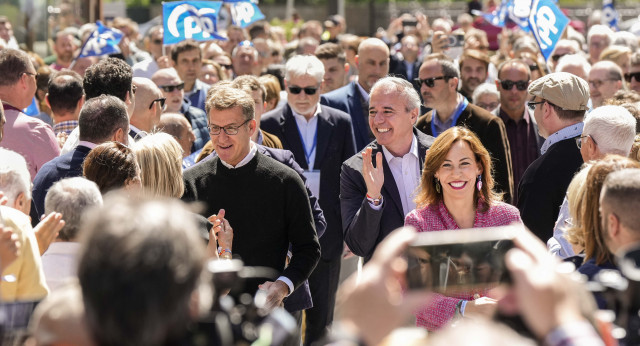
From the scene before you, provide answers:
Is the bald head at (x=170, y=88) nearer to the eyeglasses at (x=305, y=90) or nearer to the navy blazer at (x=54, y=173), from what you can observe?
the eyeglasses at (x=305, y=90)

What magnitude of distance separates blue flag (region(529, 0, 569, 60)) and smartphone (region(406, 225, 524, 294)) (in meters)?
7.04

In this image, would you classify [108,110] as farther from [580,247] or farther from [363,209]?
[580,247]

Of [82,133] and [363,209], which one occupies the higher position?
[82,133]

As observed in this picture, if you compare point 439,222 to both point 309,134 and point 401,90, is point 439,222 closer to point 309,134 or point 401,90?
point 401,90

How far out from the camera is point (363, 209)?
5.63m

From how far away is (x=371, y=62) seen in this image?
9562mm

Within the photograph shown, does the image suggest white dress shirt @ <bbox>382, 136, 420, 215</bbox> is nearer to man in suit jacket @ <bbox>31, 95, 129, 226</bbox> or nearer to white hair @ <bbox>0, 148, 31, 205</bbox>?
man in suit jacket @ <bbox>31, 95, 129, 226</bbox>

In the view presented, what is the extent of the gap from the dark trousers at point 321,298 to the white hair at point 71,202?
3.68m

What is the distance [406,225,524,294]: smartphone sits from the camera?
3.08 meters

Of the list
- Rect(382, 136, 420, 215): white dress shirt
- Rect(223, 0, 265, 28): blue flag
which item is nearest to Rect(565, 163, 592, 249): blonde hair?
Rect(382, 136, 420, 215): white dress shirt

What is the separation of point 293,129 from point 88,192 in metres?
4.05

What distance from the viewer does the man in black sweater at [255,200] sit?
5.64 metres

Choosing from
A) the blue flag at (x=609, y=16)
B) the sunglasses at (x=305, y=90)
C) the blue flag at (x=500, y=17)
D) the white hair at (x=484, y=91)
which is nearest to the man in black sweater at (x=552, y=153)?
the sunglasses at (x=305, y=90)

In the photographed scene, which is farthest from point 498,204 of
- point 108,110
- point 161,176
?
point 108,110
